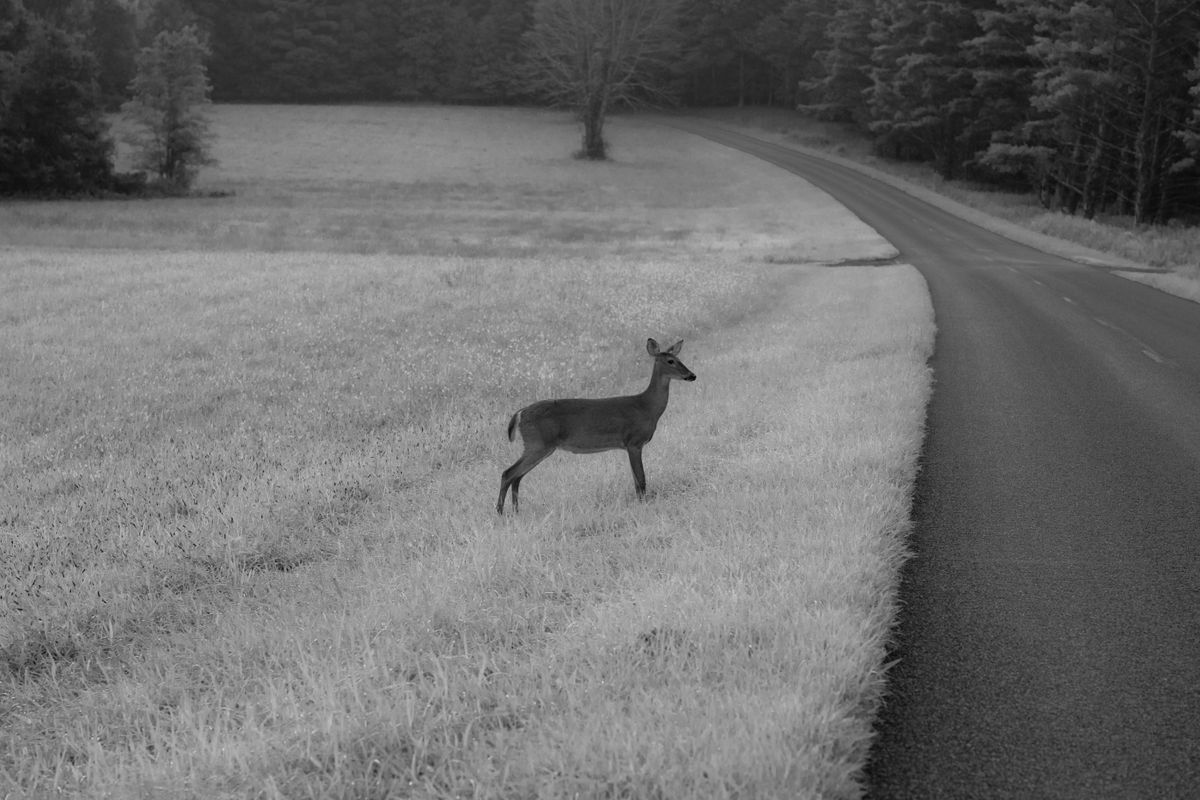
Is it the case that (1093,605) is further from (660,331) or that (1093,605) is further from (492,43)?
(492,43)

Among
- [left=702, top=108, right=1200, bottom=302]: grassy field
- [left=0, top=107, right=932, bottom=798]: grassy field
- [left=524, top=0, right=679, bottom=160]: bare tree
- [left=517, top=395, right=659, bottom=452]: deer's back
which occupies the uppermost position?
[left=524, top=0, right=679, bottom=160]: bare tree

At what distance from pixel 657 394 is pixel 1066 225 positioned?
38.4m

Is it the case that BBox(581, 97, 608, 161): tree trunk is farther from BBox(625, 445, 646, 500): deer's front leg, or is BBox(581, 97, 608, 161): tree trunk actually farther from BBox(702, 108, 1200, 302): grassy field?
BBox(625, 445, 646, 500): deer's front leg

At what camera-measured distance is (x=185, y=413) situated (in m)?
12.1

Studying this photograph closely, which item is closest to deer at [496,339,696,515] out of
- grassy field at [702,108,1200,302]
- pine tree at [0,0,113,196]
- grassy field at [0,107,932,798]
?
grassy field at [0,107,932,798]

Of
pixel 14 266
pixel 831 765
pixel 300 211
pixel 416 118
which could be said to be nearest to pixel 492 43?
pixel 416 118

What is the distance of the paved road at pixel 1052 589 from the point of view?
4.22 m

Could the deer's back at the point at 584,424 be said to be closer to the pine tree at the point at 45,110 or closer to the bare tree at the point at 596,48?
the pine tree at the point at 45,110

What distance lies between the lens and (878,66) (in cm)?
7388

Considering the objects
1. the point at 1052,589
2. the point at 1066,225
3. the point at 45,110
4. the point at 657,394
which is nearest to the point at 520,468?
the point at 657,394

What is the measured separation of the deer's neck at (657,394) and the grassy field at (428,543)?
2.31ft

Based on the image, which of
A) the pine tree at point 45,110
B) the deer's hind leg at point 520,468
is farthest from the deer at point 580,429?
the pine tree at point 45,110

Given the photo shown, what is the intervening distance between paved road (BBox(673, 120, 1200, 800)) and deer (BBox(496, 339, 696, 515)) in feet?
7.85

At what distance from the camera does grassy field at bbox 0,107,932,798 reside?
4.24m
